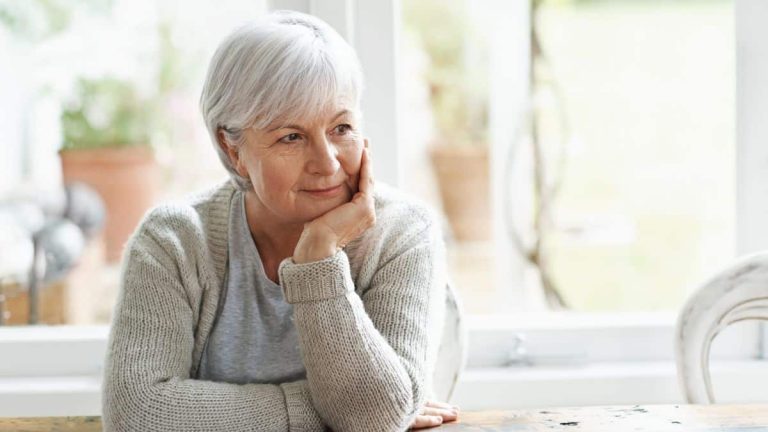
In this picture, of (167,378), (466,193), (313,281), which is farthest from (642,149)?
(167,378)

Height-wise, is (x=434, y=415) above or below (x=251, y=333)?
below

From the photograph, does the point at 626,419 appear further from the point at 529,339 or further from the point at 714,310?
the point at 529,339

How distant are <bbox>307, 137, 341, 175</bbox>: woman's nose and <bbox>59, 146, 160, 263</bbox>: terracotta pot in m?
0.96

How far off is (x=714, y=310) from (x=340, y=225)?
2.38ft

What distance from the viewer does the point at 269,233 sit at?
67.0 inches

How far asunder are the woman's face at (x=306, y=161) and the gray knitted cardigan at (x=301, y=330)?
11cm

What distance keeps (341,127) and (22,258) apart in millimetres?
1087

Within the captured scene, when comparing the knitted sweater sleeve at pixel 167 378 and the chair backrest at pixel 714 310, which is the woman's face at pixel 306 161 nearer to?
the knitted sweater sleeve at pixel 167 378

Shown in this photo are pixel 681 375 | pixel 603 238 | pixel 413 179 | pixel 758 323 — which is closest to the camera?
pixel 681 375

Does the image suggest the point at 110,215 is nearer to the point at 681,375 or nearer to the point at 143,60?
the point at 143,60

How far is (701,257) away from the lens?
2.69m

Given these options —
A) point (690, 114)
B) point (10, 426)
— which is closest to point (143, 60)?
point (10, 426)

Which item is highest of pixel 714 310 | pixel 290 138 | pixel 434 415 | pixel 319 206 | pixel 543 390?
pixel 290 138

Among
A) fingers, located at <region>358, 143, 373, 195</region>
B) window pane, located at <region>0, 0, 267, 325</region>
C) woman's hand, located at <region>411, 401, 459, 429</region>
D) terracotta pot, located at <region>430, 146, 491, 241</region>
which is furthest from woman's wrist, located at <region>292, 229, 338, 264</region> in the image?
terracotta pot, located at <region>430, 146, 491, 241</region>
